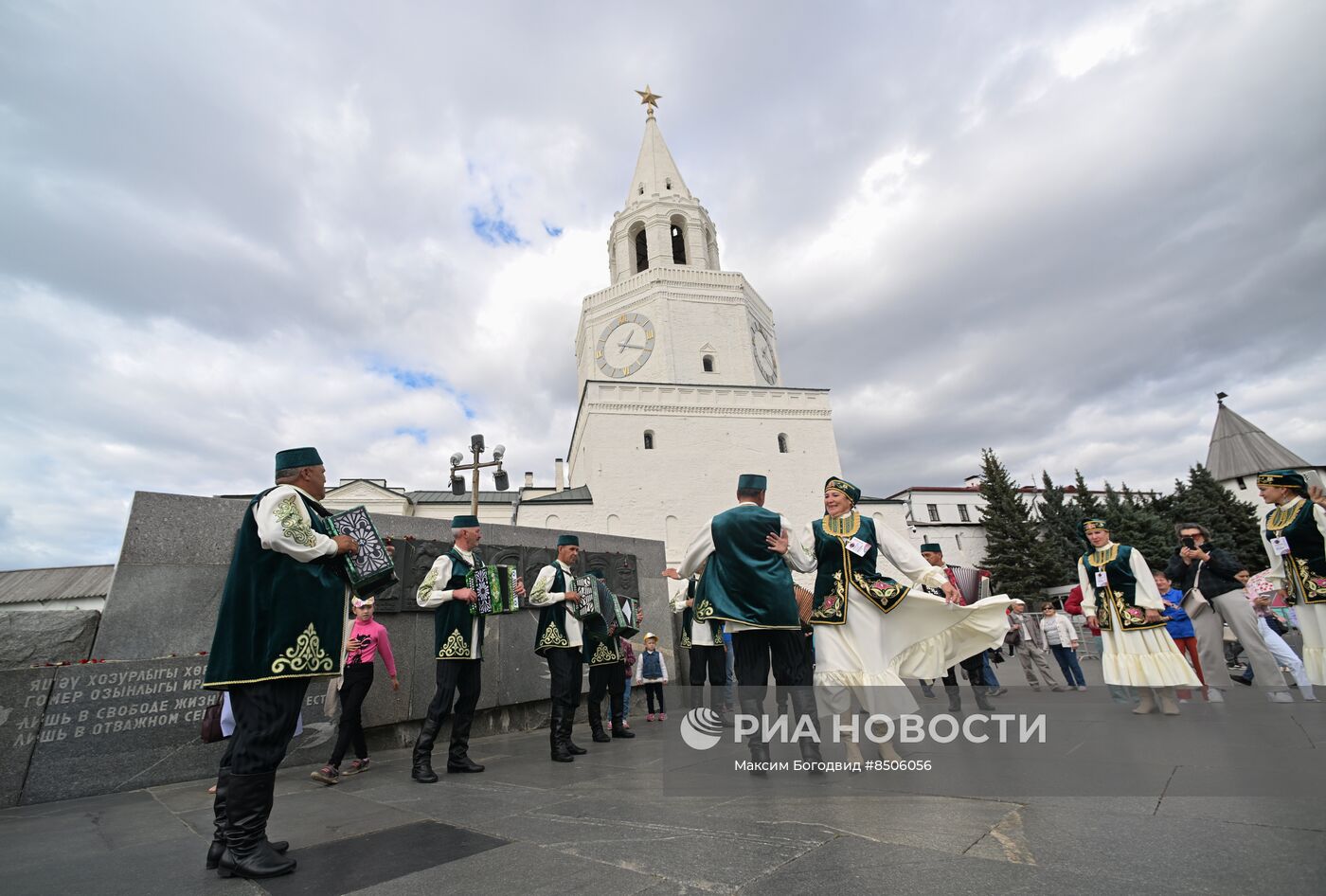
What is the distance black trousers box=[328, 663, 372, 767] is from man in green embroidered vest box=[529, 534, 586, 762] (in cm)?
159

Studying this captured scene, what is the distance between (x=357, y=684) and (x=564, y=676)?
1.89m

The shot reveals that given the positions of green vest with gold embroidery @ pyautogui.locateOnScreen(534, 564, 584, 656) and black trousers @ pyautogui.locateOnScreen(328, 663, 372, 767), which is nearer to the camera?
black trousers @ pyautogui.locateOnScreen(328, 663, 372, 767)

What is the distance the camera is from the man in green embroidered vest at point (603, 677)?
6.67 metres

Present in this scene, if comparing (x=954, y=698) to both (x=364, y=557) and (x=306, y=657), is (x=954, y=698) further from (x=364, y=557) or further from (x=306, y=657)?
(x=306, y=657)

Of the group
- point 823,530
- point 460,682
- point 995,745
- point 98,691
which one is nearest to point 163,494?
point 98,691

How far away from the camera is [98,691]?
517 cm

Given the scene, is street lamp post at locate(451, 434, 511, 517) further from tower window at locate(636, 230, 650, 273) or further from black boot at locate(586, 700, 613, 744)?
tower window at locate(636, 230, 650, 273)

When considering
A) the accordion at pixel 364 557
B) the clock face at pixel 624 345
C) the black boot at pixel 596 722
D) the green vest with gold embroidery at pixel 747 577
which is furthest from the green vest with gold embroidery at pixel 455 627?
the clock face at pixel 624 345

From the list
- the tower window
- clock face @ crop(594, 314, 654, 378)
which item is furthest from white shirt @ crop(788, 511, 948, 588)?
the tower window

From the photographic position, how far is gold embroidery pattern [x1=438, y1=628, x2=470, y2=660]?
17.2ft

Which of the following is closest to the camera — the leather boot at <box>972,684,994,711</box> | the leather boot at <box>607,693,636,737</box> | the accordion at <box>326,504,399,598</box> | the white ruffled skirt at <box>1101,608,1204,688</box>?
the accordion at <box>326,504,399,598</box>

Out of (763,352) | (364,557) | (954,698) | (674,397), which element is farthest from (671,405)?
(364,557)

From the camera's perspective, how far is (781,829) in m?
2.75

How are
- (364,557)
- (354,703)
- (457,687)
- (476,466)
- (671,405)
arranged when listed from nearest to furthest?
1. (364,557)
2. (457,687)
3. (354,703)
4. (476,466)
5. (671,405)
